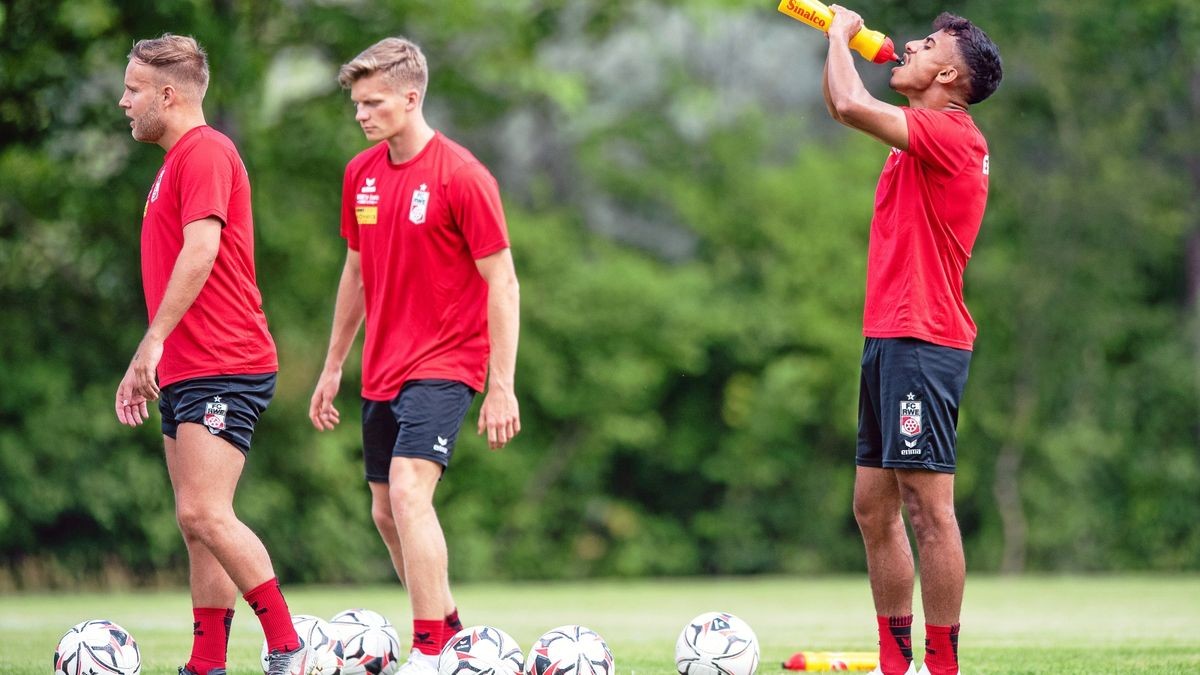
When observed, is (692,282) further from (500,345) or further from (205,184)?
(205,184)

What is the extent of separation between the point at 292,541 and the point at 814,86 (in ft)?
39.1

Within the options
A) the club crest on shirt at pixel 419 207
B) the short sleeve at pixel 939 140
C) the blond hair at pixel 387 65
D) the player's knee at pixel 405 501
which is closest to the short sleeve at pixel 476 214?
the club crest on shirt at pixel 419 207

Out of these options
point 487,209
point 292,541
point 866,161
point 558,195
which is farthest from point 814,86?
point 487,209

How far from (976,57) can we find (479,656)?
305 cm

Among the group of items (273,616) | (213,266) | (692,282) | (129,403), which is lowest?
(273,616)

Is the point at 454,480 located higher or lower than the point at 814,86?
lower

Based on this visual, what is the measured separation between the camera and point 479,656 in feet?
18.4

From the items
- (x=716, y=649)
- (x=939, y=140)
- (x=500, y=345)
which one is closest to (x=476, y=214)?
(x=500, y=345)

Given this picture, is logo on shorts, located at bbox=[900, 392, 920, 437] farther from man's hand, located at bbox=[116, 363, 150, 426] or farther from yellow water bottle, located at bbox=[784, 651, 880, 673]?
man's hand, located at bbox=[116, 363, 150, 426]

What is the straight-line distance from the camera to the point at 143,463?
1922 centimetres

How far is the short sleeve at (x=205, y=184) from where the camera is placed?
5.59 metres

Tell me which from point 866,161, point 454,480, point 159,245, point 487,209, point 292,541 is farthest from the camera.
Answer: point 866,161

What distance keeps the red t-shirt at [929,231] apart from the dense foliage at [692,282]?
48.7 ft

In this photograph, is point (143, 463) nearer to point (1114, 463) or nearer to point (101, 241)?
point (101, 241)
